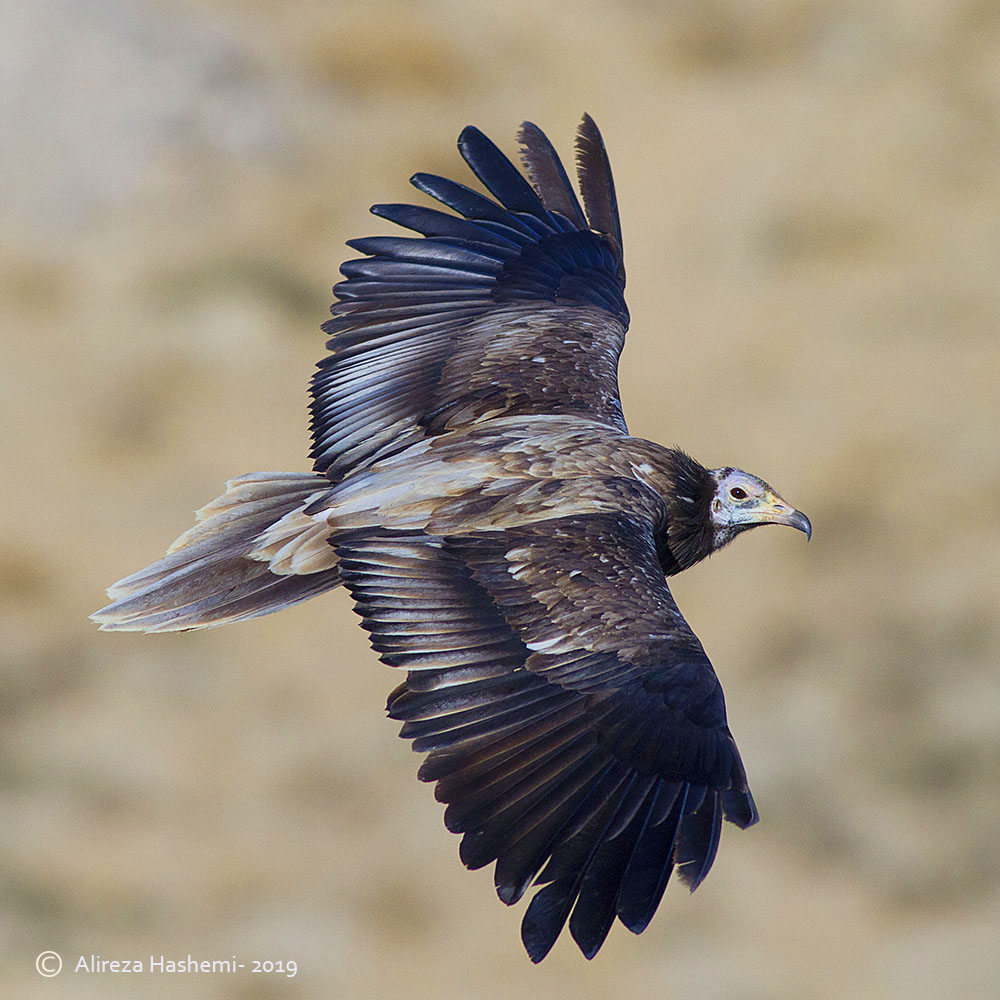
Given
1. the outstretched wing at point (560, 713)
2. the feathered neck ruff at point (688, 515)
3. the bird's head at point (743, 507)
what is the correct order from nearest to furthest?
the outstretched wing at point (560, 713) < the feathered neck ruff at point (688, 515) < the bird's head at point (743, 507)

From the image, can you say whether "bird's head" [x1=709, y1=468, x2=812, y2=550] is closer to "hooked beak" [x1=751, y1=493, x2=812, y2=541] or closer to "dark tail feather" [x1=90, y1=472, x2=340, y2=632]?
"hooked beak" [x1=751, y1=493, x2=812, y2=541]

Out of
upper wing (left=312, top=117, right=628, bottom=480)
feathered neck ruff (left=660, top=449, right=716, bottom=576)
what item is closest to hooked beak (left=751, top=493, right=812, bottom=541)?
feathered neck ruff (left=660, top=449, right=716, bottom=576)

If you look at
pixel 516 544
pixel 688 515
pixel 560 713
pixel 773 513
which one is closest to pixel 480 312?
pixel 688 515

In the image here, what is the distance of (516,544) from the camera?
4.15 metres

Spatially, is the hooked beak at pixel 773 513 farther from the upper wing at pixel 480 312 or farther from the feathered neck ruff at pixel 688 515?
the upper wing at pixel 480 312

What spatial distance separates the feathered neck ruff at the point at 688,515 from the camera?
15.7 ft

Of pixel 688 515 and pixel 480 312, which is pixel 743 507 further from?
pixel 480 312

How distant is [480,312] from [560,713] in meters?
2.08

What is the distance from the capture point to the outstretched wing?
351 cm

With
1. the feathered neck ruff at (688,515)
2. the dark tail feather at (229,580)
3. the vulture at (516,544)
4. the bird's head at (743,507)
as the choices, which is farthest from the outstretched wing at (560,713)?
the bird's head at (743,507)

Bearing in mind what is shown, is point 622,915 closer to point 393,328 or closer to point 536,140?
point 393,328

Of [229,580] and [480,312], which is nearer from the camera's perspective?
[229,580]

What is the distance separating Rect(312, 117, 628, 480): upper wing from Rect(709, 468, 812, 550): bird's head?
47 centimetres

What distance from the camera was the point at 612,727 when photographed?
375 cm
